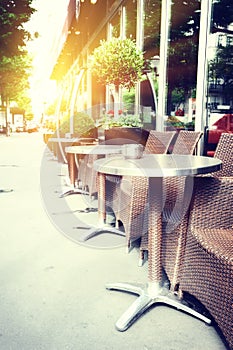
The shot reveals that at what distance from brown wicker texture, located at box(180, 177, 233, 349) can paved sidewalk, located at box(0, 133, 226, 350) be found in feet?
0.85

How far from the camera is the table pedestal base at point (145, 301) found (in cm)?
210

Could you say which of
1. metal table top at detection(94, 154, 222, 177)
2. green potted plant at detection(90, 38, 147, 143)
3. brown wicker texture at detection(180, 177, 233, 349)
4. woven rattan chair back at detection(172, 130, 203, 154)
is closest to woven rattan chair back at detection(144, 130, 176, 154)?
woven rattan chair back at detection(172, 130, 203, 154)

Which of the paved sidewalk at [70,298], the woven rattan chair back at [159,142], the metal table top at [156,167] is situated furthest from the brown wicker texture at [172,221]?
the woven rattan chair back at [159,142]

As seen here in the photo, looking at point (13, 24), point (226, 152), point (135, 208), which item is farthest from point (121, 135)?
point (13, 24)

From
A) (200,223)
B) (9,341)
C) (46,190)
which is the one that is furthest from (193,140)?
(46,190)

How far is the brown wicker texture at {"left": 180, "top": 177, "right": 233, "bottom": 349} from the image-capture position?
178 cm

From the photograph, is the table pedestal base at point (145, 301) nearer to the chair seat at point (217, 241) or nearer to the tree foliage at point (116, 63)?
the chair seat at point (217, 241)

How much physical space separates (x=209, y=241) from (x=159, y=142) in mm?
2426

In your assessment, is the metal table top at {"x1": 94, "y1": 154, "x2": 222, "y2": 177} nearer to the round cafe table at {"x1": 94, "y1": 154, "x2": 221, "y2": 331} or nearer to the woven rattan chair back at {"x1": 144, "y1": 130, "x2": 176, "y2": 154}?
the round cafe table at {"x1": 94, "y1": 154, "x2": 221, "y2": 331}

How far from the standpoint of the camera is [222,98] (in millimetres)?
5066

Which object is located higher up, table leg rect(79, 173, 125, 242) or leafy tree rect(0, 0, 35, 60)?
leafy tree rect(0, 0, 35, 60)

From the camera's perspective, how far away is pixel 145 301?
7.41 feet

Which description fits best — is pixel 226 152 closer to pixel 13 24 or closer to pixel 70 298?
pixel 70 298

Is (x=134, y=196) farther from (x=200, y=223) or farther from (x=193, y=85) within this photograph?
(x=193, y=85)
